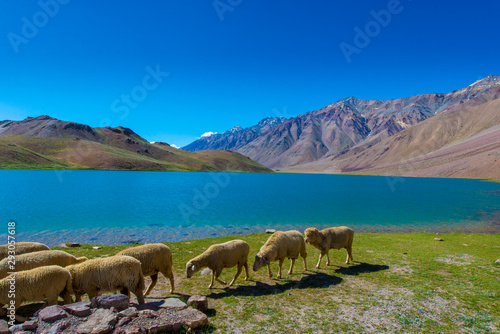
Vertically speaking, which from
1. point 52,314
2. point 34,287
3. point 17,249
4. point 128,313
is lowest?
point 128,313

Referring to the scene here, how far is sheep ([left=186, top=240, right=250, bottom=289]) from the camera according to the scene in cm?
1152

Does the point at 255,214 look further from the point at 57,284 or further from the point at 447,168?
the point at 447,168

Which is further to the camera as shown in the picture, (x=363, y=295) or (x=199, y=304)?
(x=363, y=295)

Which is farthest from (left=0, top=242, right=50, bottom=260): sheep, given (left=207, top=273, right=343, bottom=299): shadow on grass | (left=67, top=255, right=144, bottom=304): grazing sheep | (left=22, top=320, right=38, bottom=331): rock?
(left=207, top=273, right=343, bottom=299): shadow on grass

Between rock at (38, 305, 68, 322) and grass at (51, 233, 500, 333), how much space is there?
3918mm

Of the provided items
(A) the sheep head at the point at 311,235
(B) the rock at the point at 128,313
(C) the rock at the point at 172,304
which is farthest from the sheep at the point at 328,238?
(B) the rock at the point at 128,313

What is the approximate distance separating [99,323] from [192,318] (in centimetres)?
241

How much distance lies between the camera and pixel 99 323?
670 cm

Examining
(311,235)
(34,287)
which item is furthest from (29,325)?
(311,235)

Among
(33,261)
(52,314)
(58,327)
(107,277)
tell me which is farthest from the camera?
(33,261)

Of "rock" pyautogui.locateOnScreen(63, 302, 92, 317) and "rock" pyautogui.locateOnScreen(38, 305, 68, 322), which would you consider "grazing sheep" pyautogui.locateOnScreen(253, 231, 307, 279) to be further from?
"rock" pyautogui.locateOnScreen(38, 305, 68, 322)

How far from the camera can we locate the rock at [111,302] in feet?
24.7

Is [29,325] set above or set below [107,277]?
below

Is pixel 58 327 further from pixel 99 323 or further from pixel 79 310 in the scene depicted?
pixel 99 323
